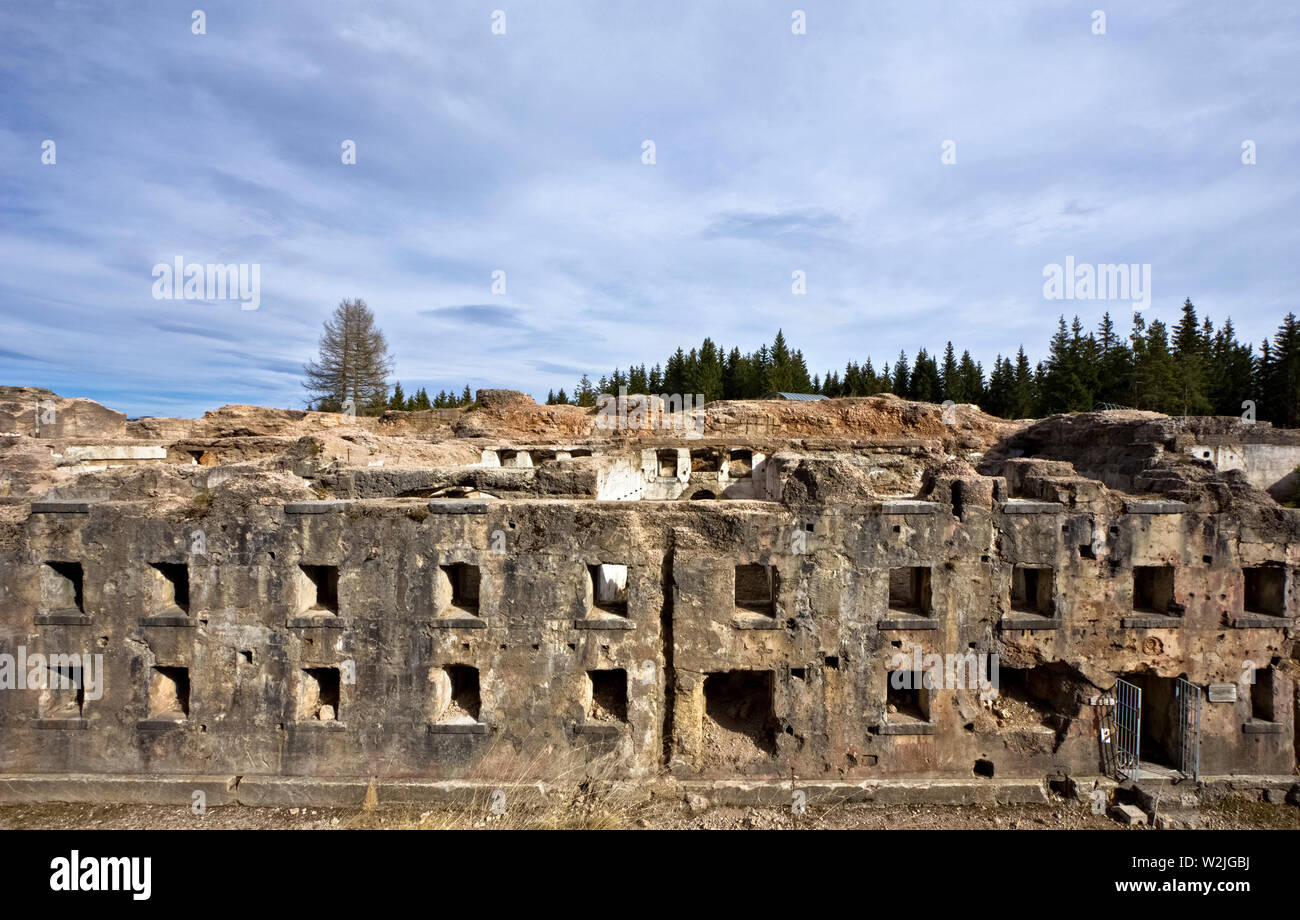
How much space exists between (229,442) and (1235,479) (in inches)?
815

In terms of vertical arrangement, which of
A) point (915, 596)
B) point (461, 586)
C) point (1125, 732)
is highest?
point (461, 586)

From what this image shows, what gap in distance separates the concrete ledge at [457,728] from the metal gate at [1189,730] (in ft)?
30.5

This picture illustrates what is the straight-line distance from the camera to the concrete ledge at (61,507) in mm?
8172

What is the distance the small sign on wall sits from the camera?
27.3 ft

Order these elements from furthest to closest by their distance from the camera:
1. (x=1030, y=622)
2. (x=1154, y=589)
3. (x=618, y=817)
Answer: (x=1154, y=589), (x=1030, y=622), (x=618, y=817)

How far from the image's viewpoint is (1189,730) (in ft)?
27.3

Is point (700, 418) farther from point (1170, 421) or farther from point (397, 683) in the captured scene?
point (397, 683)

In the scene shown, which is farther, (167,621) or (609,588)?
(609,588)

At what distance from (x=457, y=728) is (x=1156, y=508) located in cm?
976

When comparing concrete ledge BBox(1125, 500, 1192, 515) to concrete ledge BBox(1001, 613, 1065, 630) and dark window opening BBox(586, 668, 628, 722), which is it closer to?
concrete ledge BBox(1001, 613, 1065, 630)

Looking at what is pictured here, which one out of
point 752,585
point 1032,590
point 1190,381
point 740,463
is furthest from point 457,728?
point 1190,381

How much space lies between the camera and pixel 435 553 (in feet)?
26.7

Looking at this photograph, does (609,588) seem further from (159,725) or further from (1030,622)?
(159,725)

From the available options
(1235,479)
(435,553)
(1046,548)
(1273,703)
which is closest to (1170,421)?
(1235,479)
